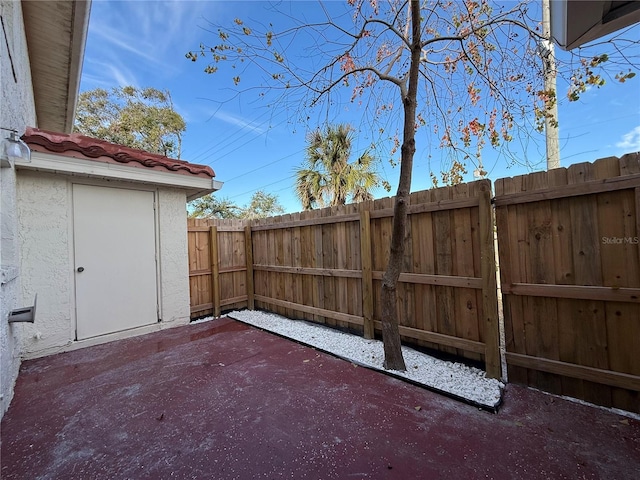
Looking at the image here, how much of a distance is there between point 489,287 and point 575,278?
2.10ft

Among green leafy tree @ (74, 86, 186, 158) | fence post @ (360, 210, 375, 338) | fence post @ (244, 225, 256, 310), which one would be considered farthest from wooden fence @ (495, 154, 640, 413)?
green leafy tree @ (74, 86, 186, 158)

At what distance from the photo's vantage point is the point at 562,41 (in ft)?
5.32

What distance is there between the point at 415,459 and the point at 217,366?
7.54 feet

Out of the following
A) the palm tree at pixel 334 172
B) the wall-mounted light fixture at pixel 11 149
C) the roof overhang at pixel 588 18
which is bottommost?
the wall-mounted light fixture at pixel 11 149

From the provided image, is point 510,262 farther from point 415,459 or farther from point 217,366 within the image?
point 217,366

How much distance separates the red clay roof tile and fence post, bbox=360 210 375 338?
9.95ft

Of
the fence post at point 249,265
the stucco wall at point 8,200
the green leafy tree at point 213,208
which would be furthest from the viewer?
the green leafy tree at point 213,208

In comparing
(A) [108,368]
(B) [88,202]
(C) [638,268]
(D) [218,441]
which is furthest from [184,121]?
(C) [638,268]

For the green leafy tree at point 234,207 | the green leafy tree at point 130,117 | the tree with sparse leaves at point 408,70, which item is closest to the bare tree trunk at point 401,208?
the tree with sparse leaves at point 408,70

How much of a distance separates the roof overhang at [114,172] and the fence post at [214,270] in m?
0.87

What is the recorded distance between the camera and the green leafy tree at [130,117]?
12.7 m

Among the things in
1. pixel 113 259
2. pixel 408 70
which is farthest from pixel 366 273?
pixel 113 259

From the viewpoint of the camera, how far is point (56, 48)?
3.80 meters

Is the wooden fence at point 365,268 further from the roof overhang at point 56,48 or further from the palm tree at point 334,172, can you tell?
the palm tree at point 334,172
